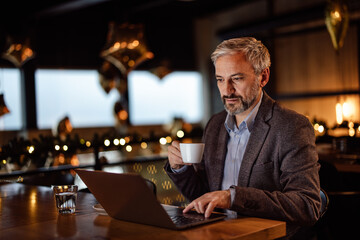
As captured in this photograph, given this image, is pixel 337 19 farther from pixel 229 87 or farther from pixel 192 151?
pixel 192 151

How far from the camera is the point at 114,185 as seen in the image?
5.11 feet

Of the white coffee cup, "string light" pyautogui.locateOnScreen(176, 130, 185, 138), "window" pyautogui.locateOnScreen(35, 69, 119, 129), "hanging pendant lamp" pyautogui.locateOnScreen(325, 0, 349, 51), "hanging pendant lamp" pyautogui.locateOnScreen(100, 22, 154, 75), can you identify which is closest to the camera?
the white coffee cup

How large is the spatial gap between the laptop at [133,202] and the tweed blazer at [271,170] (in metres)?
0.20

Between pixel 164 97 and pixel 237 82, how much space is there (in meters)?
9.27

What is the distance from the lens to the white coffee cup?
1816mm

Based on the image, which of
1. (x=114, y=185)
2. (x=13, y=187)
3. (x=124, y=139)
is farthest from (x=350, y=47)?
(x=114, y=185)

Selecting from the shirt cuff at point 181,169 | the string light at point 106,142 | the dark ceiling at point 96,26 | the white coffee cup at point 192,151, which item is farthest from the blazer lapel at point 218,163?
the dark ceiling at point 96,26

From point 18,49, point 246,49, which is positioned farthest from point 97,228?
point 18,49

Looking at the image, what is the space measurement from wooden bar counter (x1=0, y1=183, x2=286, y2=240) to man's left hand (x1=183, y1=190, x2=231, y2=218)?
0.20 ft

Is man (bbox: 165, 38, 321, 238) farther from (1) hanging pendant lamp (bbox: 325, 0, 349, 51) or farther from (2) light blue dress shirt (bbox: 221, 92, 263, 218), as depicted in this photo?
(1) hanging pendant lamp (bbox: 325, 0, 349, 51)

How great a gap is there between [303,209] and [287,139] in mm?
316

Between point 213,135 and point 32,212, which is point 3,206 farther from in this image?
point 213,135

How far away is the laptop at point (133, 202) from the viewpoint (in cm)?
146

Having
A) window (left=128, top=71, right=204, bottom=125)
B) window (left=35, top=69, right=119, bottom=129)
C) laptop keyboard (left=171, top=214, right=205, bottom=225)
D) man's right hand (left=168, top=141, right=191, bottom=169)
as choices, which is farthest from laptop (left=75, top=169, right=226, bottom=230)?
window (left=128, top=71, right=204, bottom=125)
